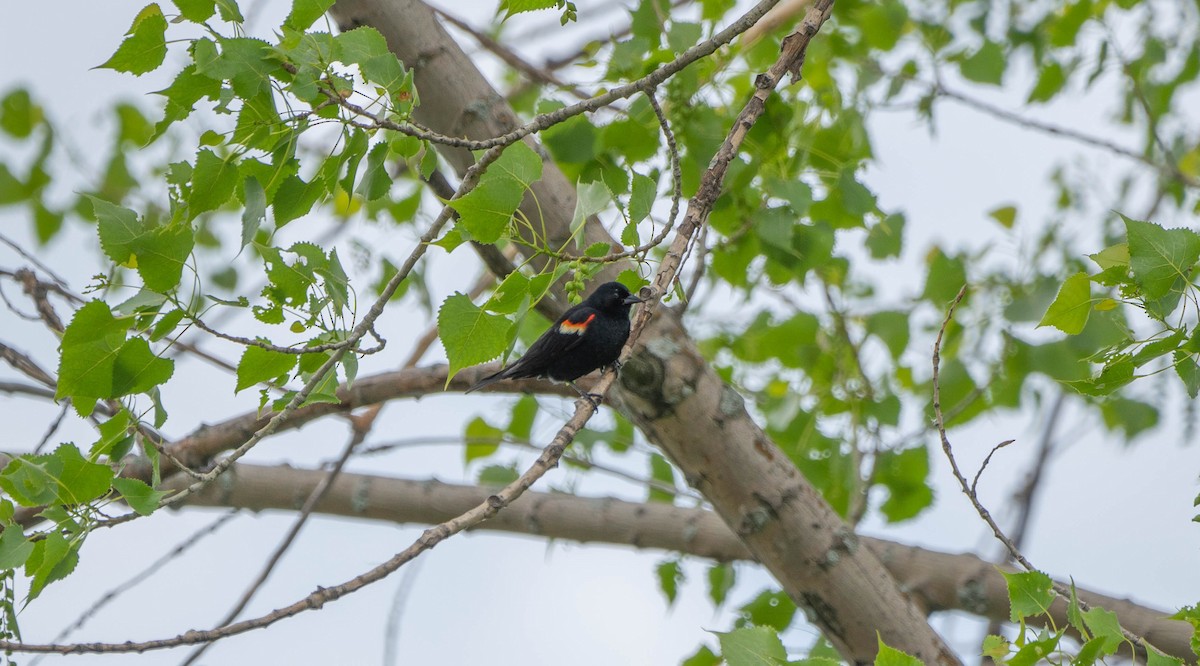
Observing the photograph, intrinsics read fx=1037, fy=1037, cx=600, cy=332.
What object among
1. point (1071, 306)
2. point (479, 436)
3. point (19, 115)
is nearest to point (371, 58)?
point (1071, 306)

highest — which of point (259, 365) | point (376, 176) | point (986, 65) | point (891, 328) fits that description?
point (986, 65)

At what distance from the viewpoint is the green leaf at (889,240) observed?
14.1ft

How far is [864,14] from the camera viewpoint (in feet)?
16.0

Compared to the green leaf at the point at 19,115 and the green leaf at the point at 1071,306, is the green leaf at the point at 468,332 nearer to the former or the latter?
the green leaf at the point at 1071,306

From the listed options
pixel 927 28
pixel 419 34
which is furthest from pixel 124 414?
pixel 927 28

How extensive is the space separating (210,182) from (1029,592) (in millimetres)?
1888

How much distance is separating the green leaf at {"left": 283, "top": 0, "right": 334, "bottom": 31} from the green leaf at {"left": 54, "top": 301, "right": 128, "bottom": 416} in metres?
0.72

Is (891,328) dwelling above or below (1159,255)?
above

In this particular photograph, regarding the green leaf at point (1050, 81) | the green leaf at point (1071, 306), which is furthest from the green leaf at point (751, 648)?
the green leaf at point (1050, 81)

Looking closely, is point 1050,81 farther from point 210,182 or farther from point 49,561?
point 49,561

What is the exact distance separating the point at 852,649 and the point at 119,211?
2312 mm

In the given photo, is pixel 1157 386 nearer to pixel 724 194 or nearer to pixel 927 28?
pixel 927 28

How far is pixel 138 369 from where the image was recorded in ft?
7.02

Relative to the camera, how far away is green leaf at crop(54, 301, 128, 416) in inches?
80.6
